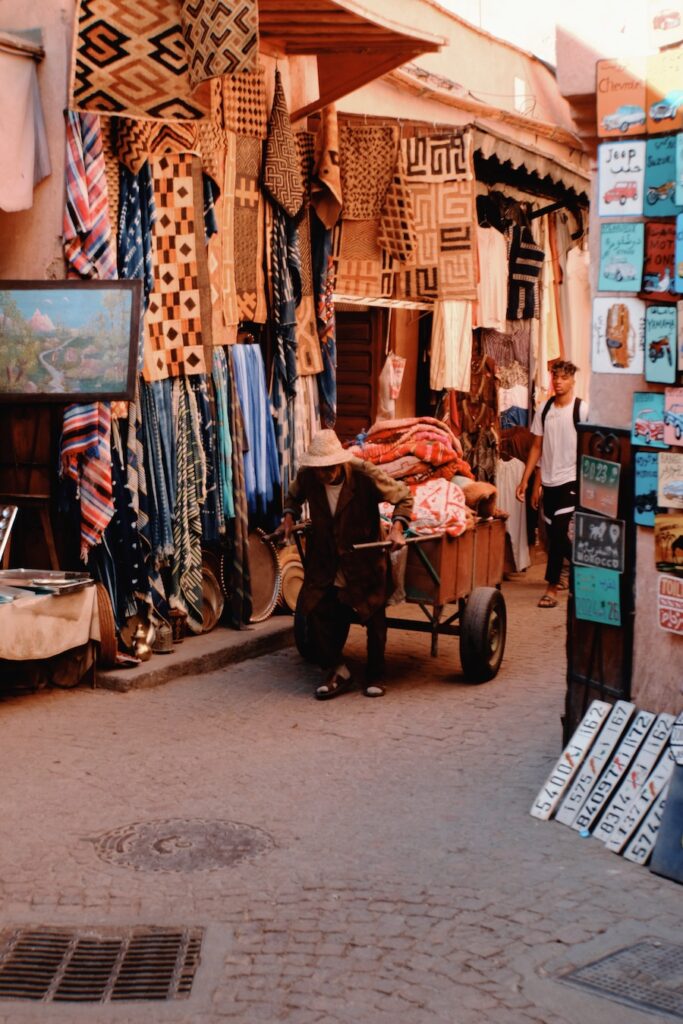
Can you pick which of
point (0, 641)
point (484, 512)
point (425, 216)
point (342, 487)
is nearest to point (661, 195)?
point (342, 487)

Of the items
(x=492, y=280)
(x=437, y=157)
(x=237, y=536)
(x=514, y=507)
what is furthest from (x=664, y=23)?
(x=514, y=507)

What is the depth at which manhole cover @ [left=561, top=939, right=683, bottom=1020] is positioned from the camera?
4.69 m

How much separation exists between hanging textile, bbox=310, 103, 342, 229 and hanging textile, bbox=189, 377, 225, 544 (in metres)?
2.07

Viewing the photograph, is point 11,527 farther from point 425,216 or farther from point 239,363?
point 425,216

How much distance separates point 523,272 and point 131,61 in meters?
6.67

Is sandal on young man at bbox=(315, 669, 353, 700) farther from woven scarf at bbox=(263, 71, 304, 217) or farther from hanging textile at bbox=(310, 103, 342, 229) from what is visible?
hanging textile at bbox=(310, 103, 342, 229)

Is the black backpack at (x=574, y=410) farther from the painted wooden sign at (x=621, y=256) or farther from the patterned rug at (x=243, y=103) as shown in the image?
the painted wooden sign at (x=621, y=256)

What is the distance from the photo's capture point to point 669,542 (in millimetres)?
6270

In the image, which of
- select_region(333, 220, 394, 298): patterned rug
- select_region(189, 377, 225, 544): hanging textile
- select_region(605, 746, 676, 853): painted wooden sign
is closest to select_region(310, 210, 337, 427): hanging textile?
select_region(333, 220, 394, 298): patterned rug

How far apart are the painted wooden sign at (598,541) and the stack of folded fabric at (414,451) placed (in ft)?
9.73

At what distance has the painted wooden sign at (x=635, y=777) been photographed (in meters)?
6.23

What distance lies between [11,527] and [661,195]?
15.1ft

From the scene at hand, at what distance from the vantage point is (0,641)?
8.22m

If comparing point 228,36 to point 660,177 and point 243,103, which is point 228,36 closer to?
point 243,103
